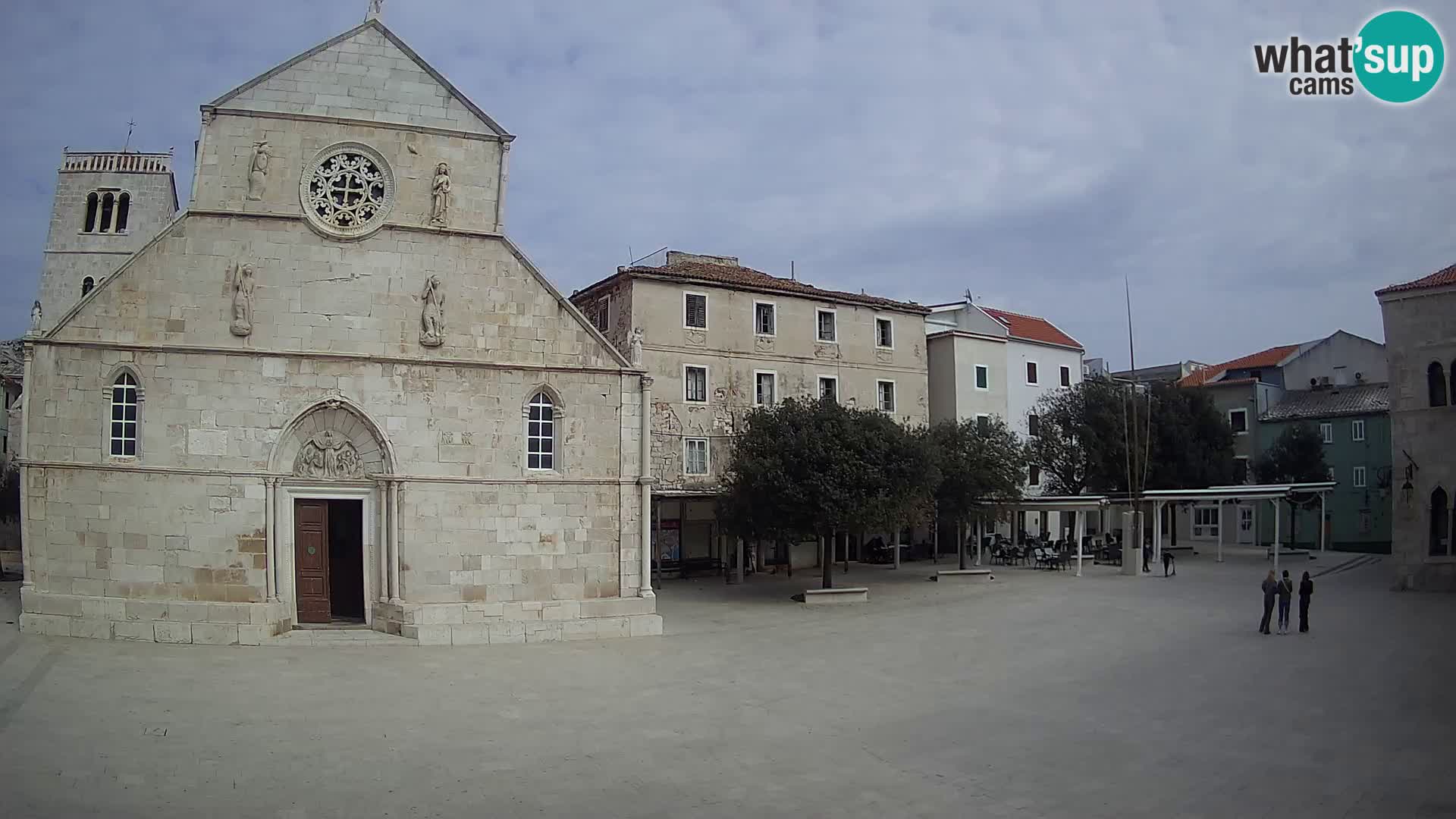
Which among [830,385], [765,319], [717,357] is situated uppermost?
[765,319]

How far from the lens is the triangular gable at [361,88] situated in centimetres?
2091

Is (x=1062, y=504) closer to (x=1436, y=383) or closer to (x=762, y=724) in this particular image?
(x=1436, y=383)

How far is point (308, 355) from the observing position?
2028 centimetres

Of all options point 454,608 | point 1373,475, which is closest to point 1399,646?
point 454,608

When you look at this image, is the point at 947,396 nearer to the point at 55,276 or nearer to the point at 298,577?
the point at 298,577

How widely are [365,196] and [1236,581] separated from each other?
28.3 m

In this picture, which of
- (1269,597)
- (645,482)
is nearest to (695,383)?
(645,482)

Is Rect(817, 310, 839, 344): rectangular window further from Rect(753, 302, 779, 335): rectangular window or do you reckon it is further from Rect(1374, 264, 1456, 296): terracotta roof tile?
Rect(1374, 264, 1456, 296): terracotta roof tile

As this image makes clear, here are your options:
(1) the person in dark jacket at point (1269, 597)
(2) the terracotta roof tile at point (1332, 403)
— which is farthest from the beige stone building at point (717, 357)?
(2) the terracotta roof tile at point (1332, 403)

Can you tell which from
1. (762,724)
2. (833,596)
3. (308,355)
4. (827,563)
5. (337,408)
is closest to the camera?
(762,724)

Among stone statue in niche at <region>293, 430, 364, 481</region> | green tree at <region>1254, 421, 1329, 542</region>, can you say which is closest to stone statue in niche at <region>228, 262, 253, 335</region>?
stone statue in niche at <region>293, 430, 364, 481</region>

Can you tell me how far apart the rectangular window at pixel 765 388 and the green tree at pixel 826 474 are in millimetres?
7169

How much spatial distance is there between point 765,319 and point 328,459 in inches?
758

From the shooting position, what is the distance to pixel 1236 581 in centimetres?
3142
